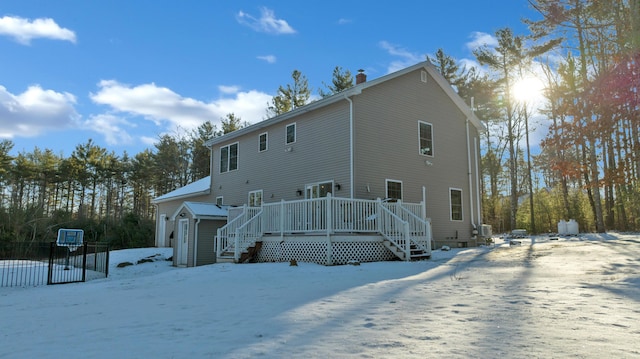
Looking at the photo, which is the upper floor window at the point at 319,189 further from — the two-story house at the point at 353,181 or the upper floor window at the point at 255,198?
the upper floor window at the point at 255,198

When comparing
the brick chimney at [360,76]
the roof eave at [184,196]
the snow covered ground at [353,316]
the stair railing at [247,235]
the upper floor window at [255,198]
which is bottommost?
the snow covered ground at [353,316]

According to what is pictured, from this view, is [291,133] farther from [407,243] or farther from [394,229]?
[407,243]

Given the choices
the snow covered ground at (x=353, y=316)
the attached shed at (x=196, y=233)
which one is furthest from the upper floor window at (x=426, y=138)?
the attached shed at (x=196, y=233)

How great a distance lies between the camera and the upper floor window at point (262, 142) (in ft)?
59.2

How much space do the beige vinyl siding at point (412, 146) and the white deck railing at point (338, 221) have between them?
1.89m

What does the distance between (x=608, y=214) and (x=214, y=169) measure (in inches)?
851

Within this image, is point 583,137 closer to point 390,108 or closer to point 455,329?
point 390,108

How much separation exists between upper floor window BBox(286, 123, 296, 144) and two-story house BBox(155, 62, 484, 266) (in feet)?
0.21

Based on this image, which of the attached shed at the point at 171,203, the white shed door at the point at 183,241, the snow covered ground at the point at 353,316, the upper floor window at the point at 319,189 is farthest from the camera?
the attached shed at the point at 171,203

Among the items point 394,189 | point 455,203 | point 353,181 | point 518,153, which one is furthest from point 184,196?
point 518,153

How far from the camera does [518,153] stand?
33.2 metres

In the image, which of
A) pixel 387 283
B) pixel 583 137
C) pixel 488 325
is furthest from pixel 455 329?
pixel 583 137

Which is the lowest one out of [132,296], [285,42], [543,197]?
[132,296]

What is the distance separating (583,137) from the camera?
1132 centimetres
